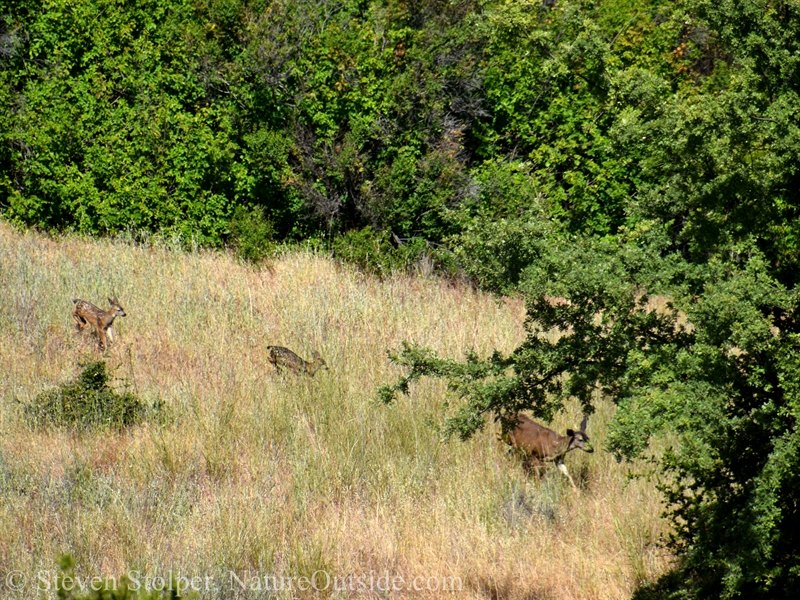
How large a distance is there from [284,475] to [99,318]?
3.40 metres

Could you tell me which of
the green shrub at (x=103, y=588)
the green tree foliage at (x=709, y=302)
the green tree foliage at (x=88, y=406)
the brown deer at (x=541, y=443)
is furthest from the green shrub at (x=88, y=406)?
the green tree foliage at (x=709, y=302)

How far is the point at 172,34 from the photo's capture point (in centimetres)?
1318

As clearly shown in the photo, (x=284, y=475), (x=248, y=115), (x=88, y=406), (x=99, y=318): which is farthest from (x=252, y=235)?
(x=284, y=475)

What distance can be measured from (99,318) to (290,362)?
2100 mm

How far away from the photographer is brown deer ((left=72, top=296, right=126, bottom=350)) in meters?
9.12

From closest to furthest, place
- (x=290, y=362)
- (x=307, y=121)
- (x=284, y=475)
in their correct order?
1. (x=284, y=475)
2. (x=290, y=362)
3. (x=307, y=121)

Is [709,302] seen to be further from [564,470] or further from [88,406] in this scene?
[88,406]

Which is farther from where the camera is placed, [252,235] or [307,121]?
[307,121]

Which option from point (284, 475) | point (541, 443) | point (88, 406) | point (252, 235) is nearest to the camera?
point (284, 475)

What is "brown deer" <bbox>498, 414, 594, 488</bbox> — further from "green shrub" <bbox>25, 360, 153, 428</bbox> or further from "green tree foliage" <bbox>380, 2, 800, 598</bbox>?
"green shrub" <bbox>25, 360, 153, 428</bbox>

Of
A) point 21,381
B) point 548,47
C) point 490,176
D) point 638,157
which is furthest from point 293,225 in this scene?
point 548,47

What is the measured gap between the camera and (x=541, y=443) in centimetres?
702

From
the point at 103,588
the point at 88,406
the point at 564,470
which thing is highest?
the point at 103,588

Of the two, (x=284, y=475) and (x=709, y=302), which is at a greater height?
(x=709, y=302)
